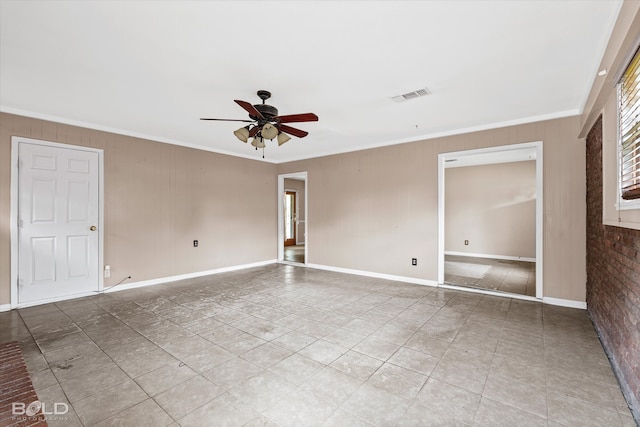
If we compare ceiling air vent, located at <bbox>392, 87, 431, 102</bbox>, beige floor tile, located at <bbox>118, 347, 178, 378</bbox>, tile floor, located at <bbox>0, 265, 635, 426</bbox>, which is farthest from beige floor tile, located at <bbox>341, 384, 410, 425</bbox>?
ceiling air vent, located at <bbox>392, 87, 431, 102</bbox>

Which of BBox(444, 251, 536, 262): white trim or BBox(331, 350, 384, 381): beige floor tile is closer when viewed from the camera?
A: BBox(331, 350, 384, 381): beige floor tile

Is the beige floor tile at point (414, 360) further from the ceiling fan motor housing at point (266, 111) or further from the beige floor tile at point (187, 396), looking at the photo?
the ceiling fan motor housing at point (266, 111)

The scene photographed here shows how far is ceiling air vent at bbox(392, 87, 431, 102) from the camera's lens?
3.19m

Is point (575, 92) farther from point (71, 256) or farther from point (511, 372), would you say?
point (71, 256)

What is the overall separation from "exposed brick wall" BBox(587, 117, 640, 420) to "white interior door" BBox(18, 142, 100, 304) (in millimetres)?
6041

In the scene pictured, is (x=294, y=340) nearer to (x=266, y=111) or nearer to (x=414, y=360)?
(x=414, y=360)

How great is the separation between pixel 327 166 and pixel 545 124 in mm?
3768

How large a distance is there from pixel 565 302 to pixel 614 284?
Result: 1.74m

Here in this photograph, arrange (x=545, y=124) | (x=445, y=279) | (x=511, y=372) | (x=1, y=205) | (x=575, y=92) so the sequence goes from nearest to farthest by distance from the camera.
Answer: (x=511, y=372), (x=575, y=92), (x=1, y=205), (x=545, y=124), (x=445, y=279)

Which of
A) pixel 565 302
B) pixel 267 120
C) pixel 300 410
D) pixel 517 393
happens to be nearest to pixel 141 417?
pixel 300 410

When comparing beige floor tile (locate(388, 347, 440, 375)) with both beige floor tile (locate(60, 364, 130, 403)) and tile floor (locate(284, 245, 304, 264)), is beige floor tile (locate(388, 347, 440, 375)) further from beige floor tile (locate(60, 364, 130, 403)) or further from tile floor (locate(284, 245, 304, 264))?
tile floor (locate(284, 245, 304, 264))

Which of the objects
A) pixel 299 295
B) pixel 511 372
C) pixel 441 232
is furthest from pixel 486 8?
pixel 299 295

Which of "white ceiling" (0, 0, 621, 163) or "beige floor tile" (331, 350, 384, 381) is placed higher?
"white ceiling" (0, 0, 621, 163)

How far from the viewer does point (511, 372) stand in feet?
7.38
